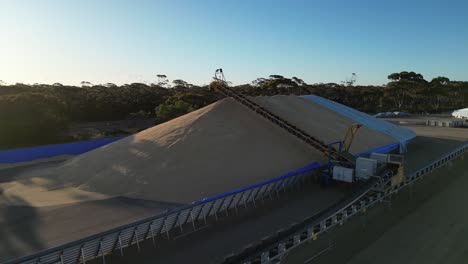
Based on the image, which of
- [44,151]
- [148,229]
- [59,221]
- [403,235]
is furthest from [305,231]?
[44,151]

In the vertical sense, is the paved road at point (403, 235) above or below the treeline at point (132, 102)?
below

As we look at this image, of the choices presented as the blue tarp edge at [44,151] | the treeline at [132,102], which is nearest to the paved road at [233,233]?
the treeline at [132,102]

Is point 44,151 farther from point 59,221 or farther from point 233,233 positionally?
point 233,233

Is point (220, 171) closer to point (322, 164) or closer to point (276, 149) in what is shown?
point (276, 149)

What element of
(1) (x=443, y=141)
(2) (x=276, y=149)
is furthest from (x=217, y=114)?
(1) (x=443, y=141)

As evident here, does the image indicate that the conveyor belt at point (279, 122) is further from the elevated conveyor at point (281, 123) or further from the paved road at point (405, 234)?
the paved road at point (405, 234)

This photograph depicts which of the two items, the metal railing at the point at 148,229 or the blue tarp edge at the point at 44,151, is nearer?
the metal railing at the point at 148,229
